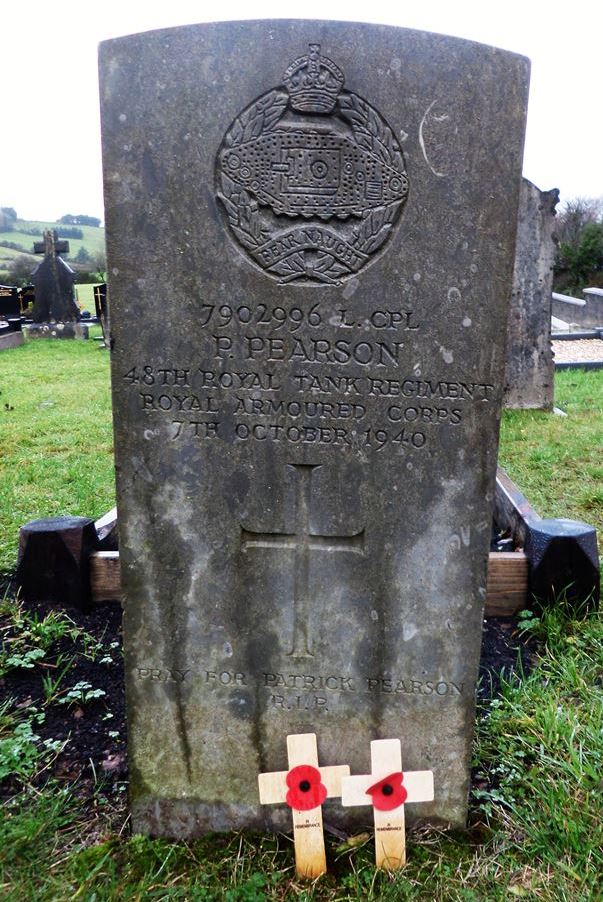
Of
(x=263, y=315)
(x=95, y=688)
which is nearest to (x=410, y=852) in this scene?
(x=95, y=688)

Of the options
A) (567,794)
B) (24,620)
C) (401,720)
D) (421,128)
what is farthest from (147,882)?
(421,128)

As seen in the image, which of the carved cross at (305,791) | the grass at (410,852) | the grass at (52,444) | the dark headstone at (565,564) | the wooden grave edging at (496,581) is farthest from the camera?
the grass at (52,444)

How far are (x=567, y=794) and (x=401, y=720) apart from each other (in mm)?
634

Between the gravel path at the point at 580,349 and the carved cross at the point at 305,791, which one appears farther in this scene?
the gravel path at the point at 580,349

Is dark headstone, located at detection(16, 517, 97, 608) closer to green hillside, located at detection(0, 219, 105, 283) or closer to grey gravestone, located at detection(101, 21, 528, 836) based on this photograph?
grey gravestone, located at detection(101, 21, 528, 836)

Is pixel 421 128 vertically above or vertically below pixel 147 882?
above

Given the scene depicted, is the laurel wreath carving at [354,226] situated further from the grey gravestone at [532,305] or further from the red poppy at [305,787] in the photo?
the grey gravestone at [532,305]

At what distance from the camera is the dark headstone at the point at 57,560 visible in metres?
3.64

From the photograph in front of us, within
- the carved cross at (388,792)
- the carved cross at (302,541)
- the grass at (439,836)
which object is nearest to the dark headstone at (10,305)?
the grass at (439,836)

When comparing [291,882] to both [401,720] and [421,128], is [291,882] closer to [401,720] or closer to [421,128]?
[401,720]

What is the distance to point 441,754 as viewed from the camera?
2.48 m

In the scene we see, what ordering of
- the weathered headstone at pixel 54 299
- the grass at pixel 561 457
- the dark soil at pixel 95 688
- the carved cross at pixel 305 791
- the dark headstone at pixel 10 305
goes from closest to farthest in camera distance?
the carved cross at pixel 305 791, the dark soil at pixel 95 688, the grass at pixel 561 457, the weathered headstone at pixel 54 299, the dark headstone at pixel 10 305

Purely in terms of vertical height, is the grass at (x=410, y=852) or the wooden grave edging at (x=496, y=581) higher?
the wooden grave edging at (x=496, y=581)

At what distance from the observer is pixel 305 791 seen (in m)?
2.41
